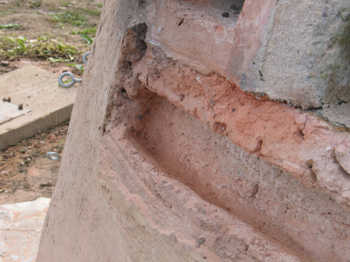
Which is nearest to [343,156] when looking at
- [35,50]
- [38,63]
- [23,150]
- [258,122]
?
[258,122]

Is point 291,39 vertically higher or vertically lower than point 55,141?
higher

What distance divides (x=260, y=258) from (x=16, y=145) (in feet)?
11.2

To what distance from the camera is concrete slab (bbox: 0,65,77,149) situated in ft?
12.5

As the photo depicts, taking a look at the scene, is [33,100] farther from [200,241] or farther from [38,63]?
[200,241]

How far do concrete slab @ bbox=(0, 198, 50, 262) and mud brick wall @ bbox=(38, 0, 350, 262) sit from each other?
34.1 inches

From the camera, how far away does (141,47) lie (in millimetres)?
1111

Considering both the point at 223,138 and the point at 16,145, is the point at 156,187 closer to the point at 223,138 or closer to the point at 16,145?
the point at 223,138

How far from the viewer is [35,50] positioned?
17.9ft

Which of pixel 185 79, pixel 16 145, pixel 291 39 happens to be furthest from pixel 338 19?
pixel 16 145

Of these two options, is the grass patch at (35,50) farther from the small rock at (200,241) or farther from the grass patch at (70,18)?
the small rock at (200,241)

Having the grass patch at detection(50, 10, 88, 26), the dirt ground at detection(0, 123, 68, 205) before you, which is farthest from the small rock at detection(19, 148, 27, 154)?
the grass patch at detection(50, 10, 88, 26)

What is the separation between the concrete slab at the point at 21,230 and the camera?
209 centimetres

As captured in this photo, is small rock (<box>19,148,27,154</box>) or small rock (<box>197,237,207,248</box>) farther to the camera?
small rock (<box>19,148,27,154</box>)

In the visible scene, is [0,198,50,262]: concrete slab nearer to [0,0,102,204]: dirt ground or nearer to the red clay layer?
[0,0,102,204]: dirt ground
